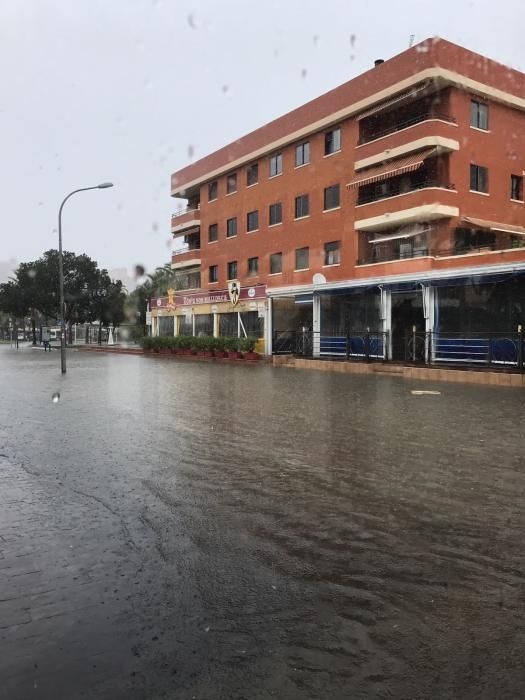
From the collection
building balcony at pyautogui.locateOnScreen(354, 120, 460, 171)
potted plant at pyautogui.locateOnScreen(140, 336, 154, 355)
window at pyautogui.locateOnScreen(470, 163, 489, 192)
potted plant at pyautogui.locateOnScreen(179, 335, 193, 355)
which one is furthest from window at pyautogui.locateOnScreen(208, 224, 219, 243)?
window at pyautogui.locateOnScreen(470, 163, 489, 192)

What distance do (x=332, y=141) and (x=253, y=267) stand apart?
9.96 meters

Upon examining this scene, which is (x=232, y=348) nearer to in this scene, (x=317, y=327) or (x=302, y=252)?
(x=317, y=327)

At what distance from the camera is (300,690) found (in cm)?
246

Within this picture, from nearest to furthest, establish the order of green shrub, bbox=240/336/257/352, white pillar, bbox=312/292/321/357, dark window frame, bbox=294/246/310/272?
white pillar, bbox=312/292/321/357, green shrub, bbox=240/336/257/352, dark window frame, bbox=294/246/310/272

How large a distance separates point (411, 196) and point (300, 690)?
26.7m

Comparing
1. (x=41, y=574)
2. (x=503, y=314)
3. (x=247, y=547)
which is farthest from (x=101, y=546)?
(x=503, y=314)

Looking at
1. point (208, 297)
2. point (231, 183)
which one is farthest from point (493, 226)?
point (231, 183)

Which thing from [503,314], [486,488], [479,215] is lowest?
[486,488]

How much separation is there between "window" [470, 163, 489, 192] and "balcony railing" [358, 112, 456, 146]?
257 centimetres

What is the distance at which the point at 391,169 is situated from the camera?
1095 inches

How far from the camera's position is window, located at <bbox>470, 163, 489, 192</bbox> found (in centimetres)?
2806

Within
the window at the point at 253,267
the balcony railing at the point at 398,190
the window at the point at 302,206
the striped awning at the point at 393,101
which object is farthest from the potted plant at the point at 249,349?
the striped awning at the point at 393,101

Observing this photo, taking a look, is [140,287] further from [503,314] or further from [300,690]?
[300,690]

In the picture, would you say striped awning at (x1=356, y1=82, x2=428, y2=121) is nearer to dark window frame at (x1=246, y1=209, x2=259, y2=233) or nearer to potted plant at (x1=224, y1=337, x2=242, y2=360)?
dark window frame at (x1=246, y1=209, x2=259, y2=233)
